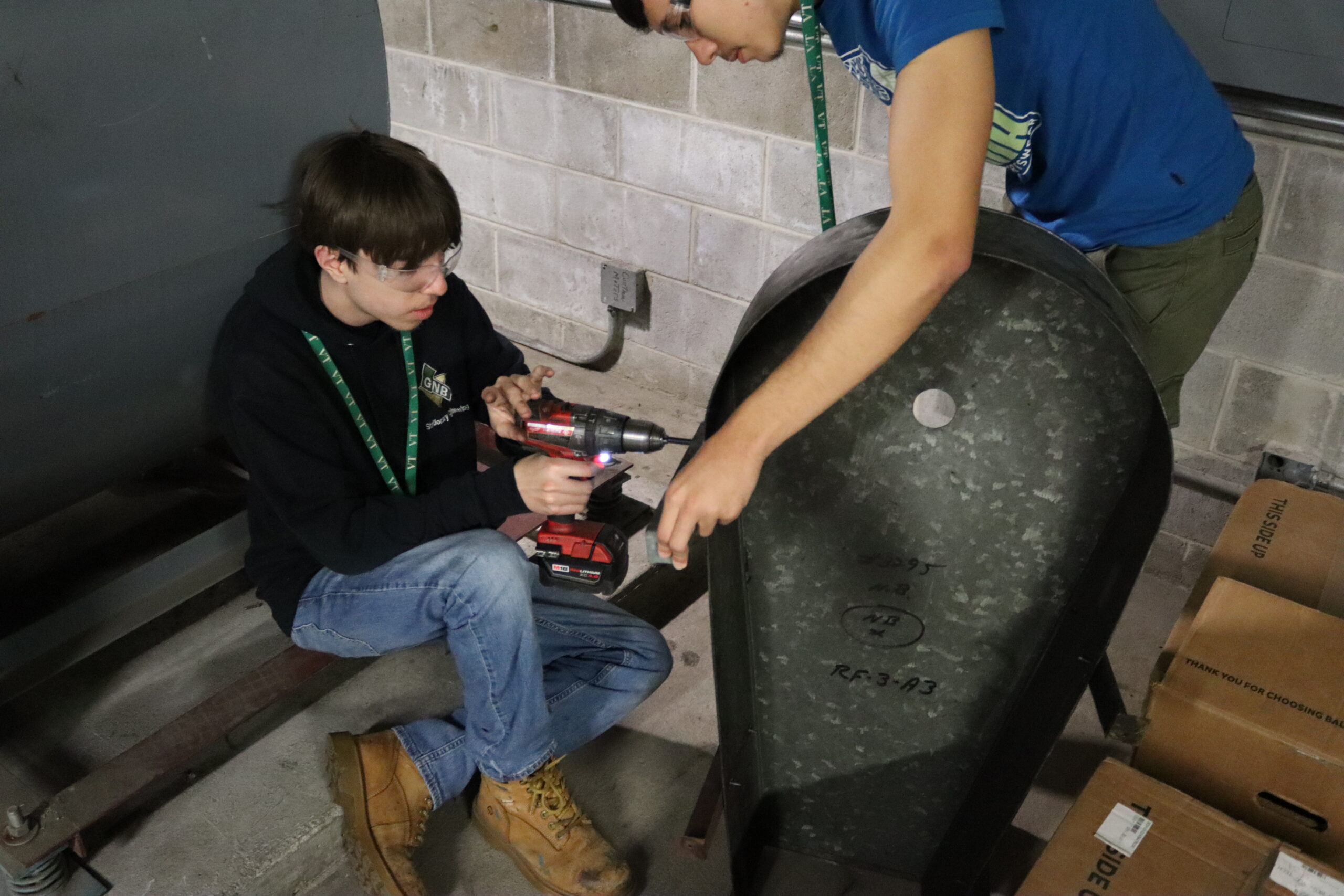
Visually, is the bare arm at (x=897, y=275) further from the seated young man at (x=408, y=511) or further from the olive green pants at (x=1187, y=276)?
the olive green pants at (x=1187, y=276)

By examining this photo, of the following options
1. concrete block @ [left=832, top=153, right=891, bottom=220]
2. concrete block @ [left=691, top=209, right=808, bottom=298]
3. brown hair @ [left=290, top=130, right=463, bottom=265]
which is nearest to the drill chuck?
brown hair @ [left=290, top=130, right=463, bottom=265]

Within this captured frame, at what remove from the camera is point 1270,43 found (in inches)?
74.0

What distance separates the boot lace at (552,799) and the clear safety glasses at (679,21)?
3.56 feet

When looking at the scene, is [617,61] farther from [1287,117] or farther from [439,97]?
[1287,117]

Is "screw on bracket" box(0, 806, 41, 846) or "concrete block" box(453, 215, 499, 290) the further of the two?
"concrete block" box(453, 215, 499, 290)

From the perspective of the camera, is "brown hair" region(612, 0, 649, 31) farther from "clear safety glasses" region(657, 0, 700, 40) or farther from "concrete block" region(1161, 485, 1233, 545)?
"concrete block" region(1161, 485, 1233, 545)

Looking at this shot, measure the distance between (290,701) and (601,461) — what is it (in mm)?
854

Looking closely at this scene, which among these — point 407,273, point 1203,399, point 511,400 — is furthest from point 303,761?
point 1203,399

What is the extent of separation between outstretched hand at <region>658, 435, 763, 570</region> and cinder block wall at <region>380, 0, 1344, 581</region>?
1514 mm

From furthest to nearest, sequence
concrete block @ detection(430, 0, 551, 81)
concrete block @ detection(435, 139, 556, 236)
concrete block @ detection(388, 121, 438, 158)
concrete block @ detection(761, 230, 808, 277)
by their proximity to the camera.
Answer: concrete block @ detection(388, 121, 438, 158), concrete block @ detection(435, 139, 556, 236), concrete block @ detection(430, 0, 551, 81), concrete block @ detection(761, 230, 808, 277)

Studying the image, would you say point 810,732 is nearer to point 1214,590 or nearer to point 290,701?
point 1214,590

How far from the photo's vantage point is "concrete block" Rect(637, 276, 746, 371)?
2.89 m

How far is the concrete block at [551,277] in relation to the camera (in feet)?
10.3

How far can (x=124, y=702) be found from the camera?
6.34 ft
